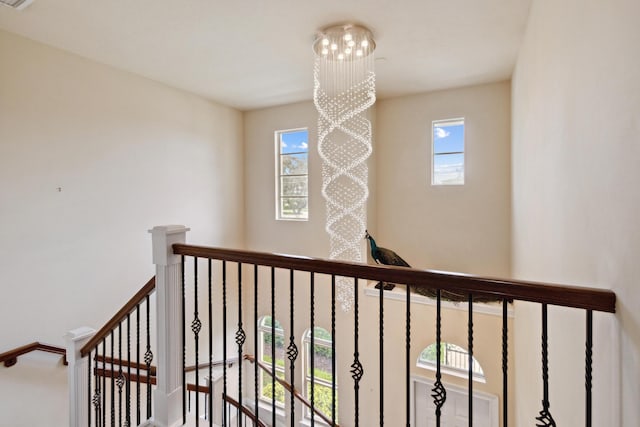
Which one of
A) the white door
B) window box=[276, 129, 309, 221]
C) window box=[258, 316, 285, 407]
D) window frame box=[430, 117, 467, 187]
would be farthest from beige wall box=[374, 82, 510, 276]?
window box=[258, 316, 285, 407]

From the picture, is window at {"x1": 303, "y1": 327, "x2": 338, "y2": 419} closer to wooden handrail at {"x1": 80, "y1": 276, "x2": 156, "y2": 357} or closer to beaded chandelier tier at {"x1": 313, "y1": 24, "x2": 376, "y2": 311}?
beaded chandelier tier at {"x1": 313, "y1": 24, "x2": 376, "y2": 311}

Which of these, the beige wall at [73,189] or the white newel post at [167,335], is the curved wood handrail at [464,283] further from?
the beige wall at [73,189]

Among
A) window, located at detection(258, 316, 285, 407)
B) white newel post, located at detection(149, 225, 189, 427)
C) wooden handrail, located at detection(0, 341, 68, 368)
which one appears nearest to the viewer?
white newel post, located at detection(149, 225, 189, 427)

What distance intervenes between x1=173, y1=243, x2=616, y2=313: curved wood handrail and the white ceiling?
2.20 m

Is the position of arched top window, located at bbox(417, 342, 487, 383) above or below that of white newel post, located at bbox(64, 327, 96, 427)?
below

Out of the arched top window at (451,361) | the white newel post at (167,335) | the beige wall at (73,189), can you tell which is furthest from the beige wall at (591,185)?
the beige wall at (73,189)

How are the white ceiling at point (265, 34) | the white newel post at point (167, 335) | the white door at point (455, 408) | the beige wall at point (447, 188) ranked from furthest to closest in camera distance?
the beige wall at point (447, 188) → the white door at point (455, 408) → the white ceiling at point (265, 34) → the white newel post at point (167, 335)

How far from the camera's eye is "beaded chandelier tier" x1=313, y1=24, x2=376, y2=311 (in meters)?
3.86

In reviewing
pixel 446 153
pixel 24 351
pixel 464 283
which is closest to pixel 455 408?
pixel 446 153

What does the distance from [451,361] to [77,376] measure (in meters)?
4.38

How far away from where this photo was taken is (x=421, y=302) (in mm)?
4355

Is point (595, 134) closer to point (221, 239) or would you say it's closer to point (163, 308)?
point (163, 308)

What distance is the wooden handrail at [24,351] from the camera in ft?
9.20

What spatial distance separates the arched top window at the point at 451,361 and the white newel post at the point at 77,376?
3.93 metres
